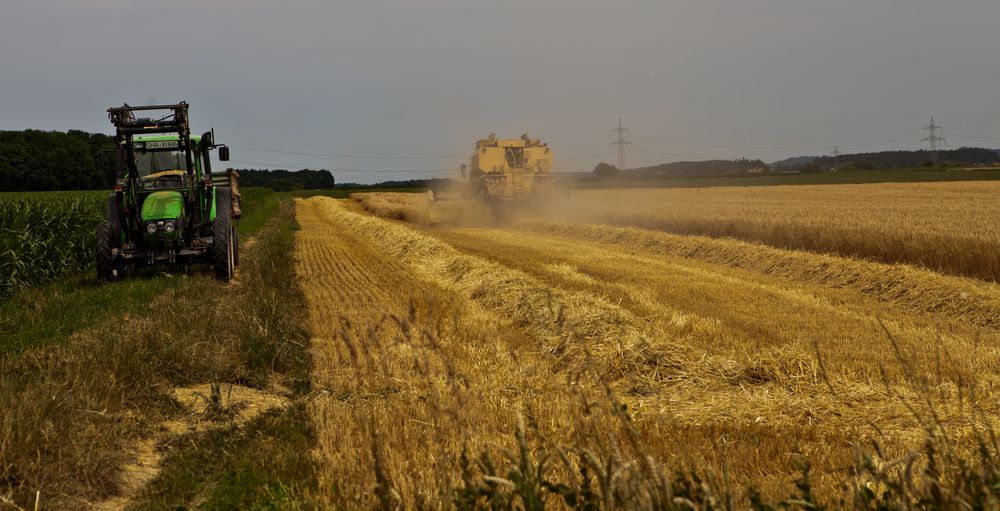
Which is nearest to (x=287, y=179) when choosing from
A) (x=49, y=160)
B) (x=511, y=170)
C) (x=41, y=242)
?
(x=49, y=160)

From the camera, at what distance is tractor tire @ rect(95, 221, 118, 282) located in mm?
13711

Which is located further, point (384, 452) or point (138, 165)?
point (138, 165)

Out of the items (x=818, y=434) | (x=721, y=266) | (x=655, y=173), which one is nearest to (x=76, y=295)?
(x=818, y=434)

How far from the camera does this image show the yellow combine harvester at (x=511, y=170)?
31.7m

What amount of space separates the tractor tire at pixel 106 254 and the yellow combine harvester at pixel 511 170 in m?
18.8

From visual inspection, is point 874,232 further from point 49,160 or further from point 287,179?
point 287,179

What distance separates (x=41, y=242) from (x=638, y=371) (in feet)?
39.4

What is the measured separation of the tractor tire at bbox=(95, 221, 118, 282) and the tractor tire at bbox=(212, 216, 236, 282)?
5.45ft

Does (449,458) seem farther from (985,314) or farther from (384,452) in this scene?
(985,314)

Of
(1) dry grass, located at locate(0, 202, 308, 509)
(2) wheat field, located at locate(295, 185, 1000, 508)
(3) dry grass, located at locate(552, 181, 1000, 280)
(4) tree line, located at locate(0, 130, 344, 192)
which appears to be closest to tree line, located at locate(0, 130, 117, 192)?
(4) tree line, located at locate(0, 130, 344, 192)

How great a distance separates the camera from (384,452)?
16.0 ft

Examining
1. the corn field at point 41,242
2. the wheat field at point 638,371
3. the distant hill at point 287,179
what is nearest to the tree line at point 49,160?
the distant hill at point 287,179

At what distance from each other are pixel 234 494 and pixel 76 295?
914 cm

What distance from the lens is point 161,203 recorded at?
14.1 meters
